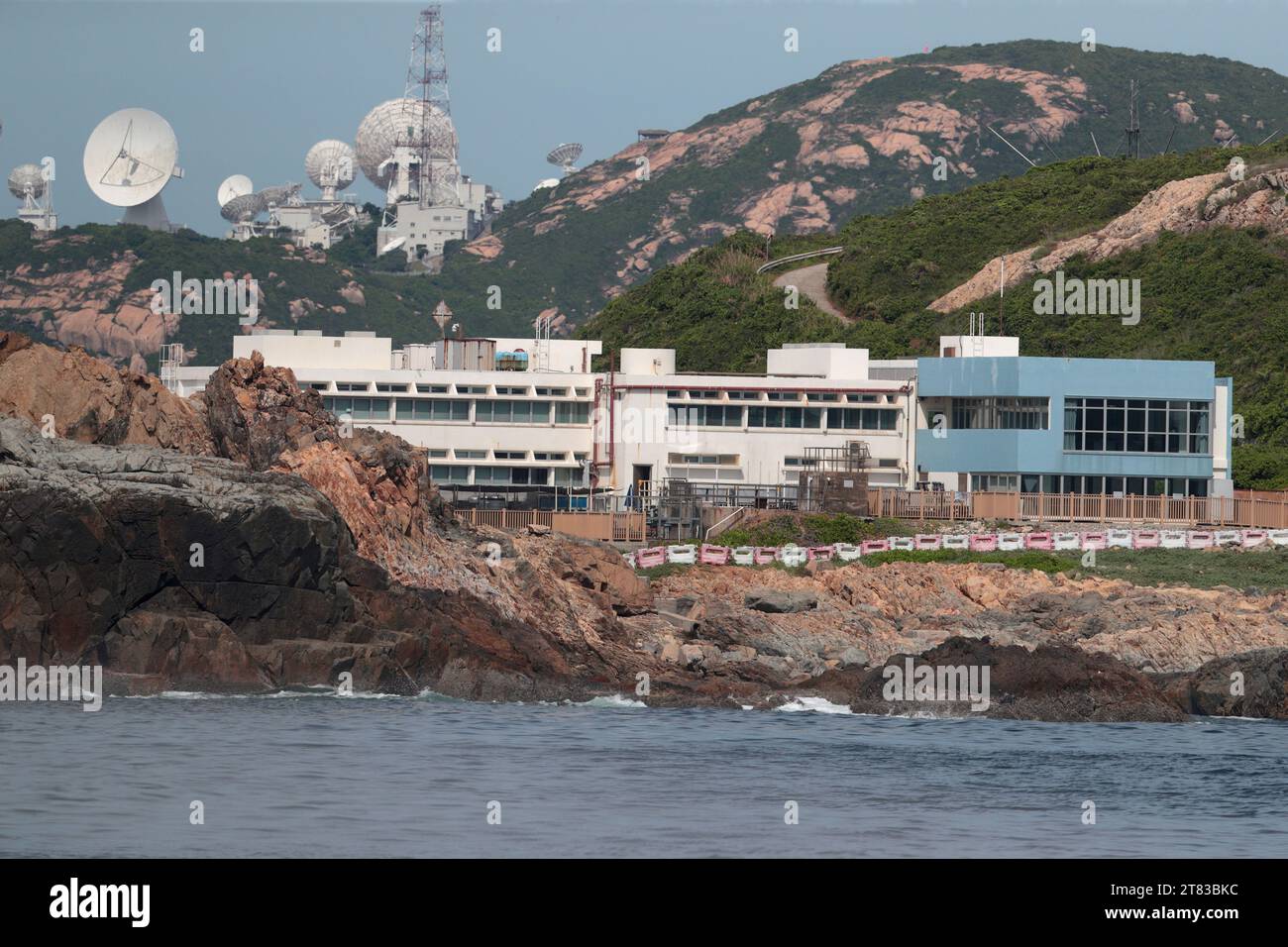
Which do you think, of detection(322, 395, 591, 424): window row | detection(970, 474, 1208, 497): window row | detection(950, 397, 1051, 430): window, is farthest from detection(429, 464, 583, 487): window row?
detection(970, 474, 1208, 497): window row

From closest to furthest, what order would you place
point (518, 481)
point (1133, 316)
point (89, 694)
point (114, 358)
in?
point (89, 694), point (518, 481), point (1133, 316), point (114, 358)

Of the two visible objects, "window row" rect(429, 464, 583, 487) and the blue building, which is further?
"window row" rect(429, 464, 583, 487)

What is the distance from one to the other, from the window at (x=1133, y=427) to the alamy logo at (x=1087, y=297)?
→ 35812mm

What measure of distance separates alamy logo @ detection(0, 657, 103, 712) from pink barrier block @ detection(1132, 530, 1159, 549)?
35.2m

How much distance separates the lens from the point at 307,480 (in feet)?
153

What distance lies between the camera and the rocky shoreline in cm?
4053

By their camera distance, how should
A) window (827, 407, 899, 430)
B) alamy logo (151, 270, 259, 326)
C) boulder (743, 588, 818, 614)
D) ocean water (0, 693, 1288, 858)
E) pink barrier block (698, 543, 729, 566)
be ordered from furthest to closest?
alamy logo (151, 270, 259, 326) < window (827, 407, 899, 430) < pink barrier block (698, 543, 729, 566) < boulder (743, 588, 818, 614) < ocean water (0, 693, 1288, 858)

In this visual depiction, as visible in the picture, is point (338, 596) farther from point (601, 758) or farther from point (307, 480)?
point (601, 758)

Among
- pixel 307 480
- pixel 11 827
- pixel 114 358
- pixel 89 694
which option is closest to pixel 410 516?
pixel 307 480

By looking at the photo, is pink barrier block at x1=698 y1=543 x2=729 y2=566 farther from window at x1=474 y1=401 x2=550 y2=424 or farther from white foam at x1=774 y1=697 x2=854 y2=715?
window at x1=474 y1=401 x2=550 y2=424

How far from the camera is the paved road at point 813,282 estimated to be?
125 m

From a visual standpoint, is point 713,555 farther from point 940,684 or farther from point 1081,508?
point 940,684
